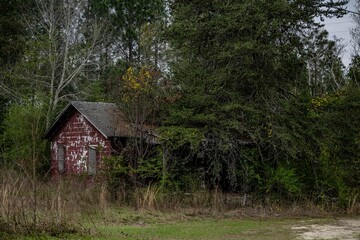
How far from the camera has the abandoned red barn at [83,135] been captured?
78.1 feet

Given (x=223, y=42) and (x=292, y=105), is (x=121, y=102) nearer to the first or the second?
(x=223, y=42)

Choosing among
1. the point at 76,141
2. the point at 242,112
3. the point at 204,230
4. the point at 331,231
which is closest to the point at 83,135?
the point at 76,141

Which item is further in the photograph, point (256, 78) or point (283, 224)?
point (256, 78)

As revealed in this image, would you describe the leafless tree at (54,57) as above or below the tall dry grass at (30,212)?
above

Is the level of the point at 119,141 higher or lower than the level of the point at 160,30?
lower

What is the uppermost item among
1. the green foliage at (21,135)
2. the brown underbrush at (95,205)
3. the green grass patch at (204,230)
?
the green foliage at (21,135)

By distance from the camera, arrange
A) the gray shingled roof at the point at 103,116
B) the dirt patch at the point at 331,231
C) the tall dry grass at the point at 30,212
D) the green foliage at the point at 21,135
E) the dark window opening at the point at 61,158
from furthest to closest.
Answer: the dark window opening at the point at 61,158 → the green foliage at the point at 21,135 → the gray shingled roof at the point at 103,116 → the dirt patch at the point at 331,231 → the tall dry grass at the point at 30,212

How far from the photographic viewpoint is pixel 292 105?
21.5 m

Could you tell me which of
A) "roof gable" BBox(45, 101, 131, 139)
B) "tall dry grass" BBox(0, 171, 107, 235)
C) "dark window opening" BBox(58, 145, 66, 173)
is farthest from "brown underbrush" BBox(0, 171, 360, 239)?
"dark window opening" BBox(58, 145, 66, 173)

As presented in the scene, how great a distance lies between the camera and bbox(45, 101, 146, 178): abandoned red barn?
23.8m

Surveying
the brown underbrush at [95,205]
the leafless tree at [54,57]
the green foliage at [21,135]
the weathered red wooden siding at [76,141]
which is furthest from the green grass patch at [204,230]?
the leafless tree at [54,57]

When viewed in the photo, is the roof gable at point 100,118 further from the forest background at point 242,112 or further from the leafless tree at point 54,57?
the leafless tree at point 54,57

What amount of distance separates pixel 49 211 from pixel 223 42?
1194 cm

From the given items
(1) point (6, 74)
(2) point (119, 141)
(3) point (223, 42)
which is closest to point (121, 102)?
(2) point (119, 141)
